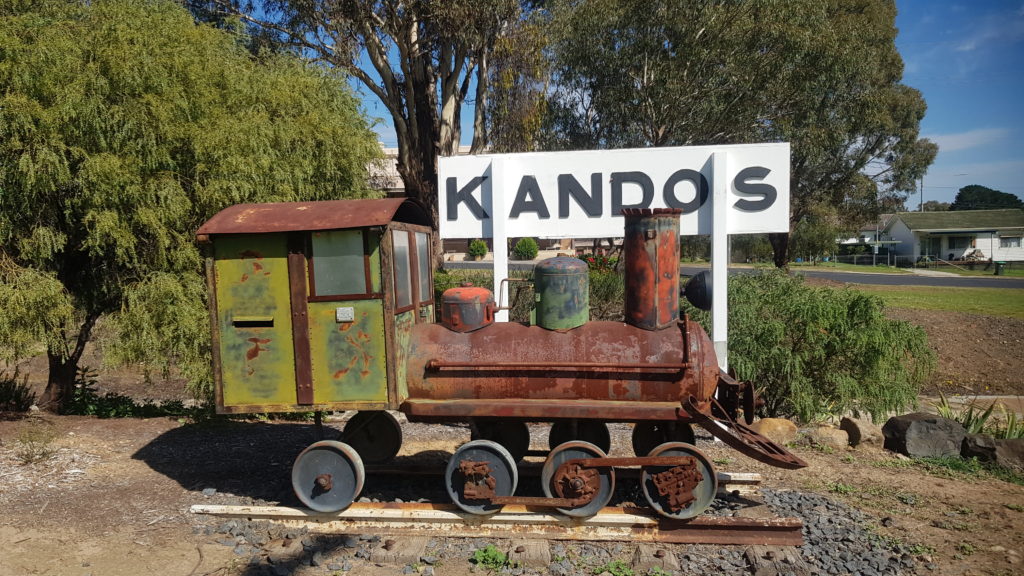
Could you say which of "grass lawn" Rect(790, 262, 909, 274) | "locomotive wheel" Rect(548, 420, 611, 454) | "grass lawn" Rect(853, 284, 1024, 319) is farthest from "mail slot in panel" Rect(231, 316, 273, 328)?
"grass lawn" Rect(790, 262, 909, 274)

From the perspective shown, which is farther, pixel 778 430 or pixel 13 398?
pixel 13 398

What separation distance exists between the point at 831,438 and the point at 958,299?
741 inches

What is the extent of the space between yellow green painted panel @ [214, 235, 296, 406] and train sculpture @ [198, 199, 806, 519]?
0.4 inches

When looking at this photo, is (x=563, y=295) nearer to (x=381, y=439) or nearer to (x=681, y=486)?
(x=681, y=486)

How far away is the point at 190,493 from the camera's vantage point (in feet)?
20.9

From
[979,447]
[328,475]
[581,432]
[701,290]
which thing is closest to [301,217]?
[328,475]

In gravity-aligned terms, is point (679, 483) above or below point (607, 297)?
below

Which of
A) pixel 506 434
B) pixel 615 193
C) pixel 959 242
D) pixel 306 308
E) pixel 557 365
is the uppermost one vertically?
pixel 615 193

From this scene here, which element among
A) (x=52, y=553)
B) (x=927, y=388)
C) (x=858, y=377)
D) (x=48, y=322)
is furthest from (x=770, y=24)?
(x=52, y=553)

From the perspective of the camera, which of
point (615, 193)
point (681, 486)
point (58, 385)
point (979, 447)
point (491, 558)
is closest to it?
point (491, 558)

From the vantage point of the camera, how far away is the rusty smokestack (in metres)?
5.71

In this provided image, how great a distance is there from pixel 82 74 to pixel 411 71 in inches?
422

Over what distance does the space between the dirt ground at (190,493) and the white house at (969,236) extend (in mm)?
51158

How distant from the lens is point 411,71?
59.5ft
